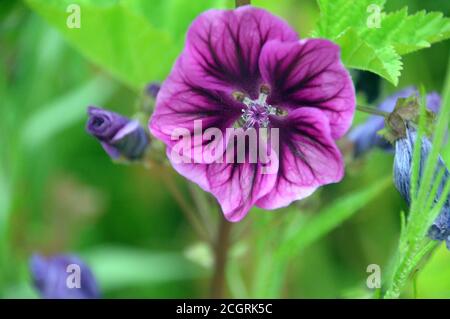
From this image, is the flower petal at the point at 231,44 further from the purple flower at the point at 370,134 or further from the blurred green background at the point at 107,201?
the blurred green background at the point at 107,201

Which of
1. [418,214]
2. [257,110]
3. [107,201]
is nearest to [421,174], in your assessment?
[418,214]

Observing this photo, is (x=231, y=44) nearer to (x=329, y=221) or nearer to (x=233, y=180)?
(x=233, y=180)

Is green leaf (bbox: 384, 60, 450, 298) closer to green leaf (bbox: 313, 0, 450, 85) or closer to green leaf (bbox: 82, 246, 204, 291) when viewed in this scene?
green leaf (bbox: 313, 0, 450, 85)

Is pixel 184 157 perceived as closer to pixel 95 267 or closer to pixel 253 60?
pixel 253 60

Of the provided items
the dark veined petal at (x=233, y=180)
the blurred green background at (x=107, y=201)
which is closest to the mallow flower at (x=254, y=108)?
the dark veined petal at (x=233, y=180)

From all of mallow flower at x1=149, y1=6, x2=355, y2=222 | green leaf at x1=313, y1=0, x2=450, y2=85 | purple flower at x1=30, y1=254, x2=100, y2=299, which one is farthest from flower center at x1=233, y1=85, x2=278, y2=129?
purple flower at x1=30, y1=254, x2=100, y2=299
